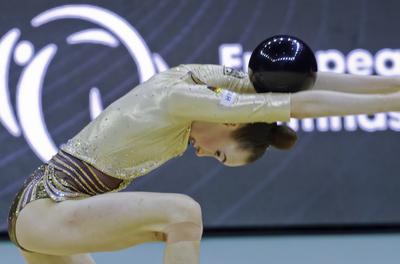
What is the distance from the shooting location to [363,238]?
605cm

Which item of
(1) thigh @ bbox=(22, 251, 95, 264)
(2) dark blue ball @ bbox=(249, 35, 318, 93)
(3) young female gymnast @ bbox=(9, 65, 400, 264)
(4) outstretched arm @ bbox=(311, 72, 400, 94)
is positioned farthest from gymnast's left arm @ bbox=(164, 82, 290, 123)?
(1) thigh @ bbox=(22, 251, 95, 264)

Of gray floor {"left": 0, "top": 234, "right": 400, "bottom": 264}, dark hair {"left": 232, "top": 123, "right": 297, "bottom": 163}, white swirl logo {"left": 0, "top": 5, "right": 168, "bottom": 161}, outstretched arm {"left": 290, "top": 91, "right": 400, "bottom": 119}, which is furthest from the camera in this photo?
white swirl logo {"left": 0, "top": 5, "right": 168, "bottom": 161}

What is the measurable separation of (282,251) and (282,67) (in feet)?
8.24

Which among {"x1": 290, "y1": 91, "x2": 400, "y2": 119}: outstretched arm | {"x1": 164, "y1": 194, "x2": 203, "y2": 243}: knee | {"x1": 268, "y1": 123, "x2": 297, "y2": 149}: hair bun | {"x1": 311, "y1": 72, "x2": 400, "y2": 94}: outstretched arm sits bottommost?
{"x1": 164, "y1": 194, "x2": 203, "y2": 243}: knee

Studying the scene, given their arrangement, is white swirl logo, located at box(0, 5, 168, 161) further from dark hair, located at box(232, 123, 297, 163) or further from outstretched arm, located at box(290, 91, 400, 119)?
outstretched arm, located at box(290, 91, 400, 119)

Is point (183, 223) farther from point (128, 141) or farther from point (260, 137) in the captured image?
point (260, 137)

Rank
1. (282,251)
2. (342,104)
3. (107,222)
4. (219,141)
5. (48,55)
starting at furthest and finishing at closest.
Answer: (48,55) < (282,251) < (219,141) < (107,222) < (342,104)

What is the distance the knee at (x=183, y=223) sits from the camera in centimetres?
326

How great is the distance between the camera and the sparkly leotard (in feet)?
10.9

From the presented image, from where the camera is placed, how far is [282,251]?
5695mm

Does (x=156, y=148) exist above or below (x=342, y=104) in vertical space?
below

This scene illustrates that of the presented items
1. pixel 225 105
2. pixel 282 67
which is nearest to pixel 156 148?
pixel 225 105

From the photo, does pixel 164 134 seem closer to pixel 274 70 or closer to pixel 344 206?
pixel 274 70

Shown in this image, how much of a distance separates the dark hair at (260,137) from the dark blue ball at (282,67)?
0.14m
